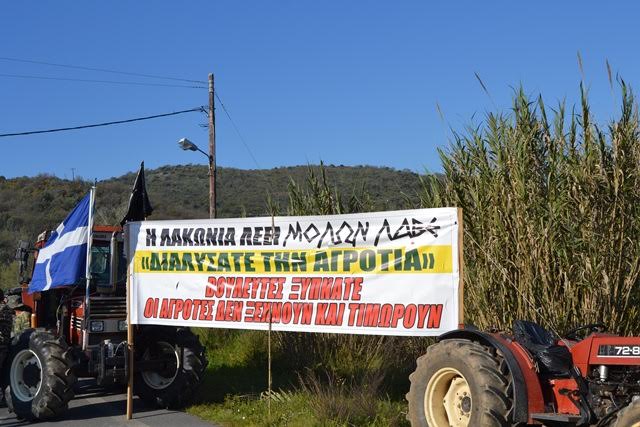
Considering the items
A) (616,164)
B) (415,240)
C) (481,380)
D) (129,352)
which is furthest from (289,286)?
(616,164)

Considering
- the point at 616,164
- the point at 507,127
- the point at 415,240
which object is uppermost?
the point at 507,127

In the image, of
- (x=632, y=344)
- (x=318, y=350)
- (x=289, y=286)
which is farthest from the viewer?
(x=318, y=350)

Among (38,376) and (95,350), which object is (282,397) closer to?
(95,350)

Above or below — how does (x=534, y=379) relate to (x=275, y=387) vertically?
above

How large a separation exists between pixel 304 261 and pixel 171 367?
2.73m

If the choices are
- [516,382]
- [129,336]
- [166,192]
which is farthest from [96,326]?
[166,192]

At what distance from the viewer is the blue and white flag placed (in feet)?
30.7

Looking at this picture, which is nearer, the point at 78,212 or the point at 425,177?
the point at 78,212

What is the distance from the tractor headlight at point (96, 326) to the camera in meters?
9.41

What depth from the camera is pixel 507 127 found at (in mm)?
8273

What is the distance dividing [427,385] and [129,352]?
3967 mm

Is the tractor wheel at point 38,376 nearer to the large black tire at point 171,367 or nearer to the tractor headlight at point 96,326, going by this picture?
the tractor headlight at point 96,326

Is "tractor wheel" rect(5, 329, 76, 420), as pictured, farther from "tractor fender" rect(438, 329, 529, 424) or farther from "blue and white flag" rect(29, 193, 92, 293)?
"tractor fender" rect(438, 329, 529, 424)

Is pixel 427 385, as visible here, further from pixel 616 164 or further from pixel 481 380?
pixel 616 164
